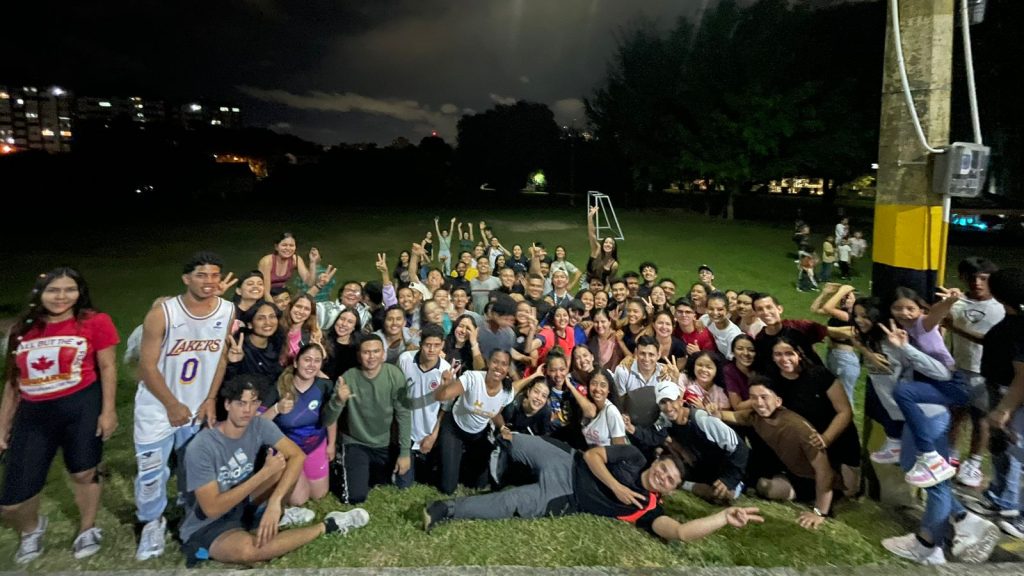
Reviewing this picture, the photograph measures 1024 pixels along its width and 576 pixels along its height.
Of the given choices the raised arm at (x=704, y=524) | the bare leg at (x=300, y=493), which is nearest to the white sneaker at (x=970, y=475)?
the raised arm at (x=704, y=524)

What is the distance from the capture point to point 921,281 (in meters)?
4.25

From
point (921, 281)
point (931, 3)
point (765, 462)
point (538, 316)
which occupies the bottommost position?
point (765, 462)

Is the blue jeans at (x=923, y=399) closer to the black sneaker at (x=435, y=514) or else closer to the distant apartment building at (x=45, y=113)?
the black sneaker at (x=435, y=514)

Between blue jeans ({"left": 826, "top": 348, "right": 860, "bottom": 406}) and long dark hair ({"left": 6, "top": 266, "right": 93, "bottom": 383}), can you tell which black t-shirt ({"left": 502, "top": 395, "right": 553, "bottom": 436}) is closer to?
blue jeans ({"left": 826, "top": 348, "right": 860, "bottom": 406})

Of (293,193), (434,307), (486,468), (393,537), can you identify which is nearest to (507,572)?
(393,537)

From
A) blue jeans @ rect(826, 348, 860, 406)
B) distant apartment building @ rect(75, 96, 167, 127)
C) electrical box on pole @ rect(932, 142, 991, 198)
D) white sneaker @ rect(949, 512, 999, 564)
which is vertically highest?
distant apartment building @ rect(75, 96, 167, 127)

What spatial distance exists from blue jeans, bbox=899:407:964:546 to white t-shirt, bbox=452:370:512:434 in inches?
113

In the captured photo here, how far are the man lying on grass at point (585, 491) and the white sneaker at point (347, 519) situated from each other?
46 centimetres

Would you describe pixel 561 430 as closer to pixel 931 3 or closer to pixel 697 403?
pixel 697 403

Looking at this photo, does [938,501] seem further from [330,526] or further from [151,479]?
[151,479]

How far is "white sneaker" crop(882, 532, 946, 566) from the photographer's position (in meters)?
3.67

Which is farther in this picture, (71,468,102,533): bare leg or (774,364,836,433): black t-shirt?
(774,364,836,433): black t-shirt

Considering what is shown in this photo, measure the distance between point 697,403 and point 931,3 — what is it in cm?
323

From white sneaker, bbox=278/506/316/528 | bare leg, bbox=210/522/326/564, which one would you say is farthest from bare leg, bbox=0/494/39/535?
white sneaker, bbox=278/506/316/528
